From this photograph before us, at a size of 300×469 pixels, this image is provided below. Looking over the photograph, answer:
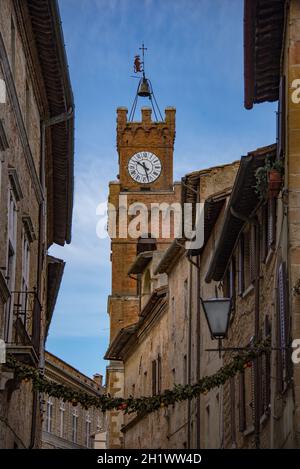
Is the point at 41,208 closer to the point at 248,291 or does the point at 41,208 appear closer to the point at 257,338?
the point at 248,291

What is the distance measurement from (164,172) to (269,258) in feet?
174

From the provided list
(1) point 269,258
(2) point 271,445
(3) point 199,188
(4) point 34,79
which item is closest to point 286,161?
(1) point 269,258

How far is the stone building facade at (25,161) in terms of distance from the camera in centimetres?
1703

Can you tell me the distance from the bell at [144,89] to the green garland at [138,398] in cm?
5006

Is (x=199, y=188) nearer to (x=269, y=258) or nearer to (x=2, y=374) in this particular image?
(x=269, y=258)

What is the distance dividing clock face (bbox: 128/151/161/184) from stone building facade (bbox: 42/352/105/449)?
1241 cm

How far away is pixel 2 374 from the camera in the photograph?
1658 cm

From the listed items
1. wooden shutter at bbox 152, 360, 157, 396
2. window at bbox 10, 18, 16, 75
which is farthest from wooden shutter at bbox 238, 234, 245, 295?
wooden shutter at bbox 152, 360, 157, 396

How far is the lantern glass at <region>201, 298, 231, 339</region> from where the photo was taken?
636 inches

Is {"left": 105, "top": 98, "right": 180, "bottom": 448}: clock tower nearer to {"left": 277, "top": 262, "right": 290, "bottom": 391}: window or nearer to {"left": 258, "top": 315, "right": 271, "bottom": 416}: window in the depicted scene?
{"left": 258, "top": 315, "right": 271, "bottom": 416}: window

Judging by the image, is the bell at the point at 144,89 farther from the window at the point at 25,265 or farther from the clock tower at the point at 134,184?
the window at the point at 25,265

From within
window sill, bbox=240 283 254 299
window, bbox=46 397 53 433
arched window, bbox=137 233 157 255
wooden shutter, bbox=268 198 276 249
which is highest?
arched window, bbox=137 233 157 255

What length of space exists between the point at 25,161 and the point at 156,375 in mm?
20951

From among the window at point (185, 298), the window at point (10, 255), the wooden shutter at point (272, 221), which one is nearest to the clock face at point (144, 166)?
the window at point (185, 298)
